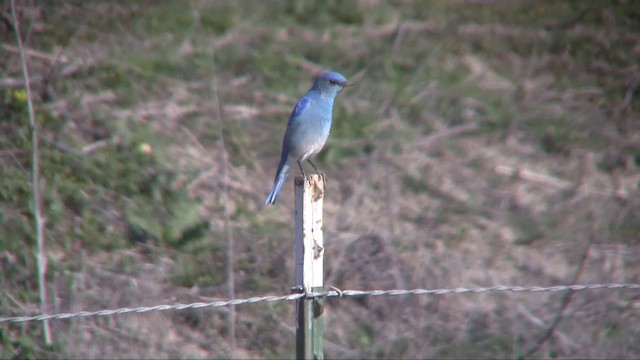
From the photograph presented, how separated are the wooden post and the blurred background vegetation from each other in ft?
8.60

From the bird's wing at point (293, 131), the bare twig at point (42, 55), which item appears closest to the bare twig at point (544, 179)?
the bird's wing at point (293, 131)

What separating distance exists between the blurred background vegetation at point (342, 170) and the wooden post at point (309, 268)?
2.62m

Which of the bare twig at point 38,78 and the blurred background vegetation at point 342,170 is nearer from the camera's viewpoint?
the blurred background vegetation at point 342,170

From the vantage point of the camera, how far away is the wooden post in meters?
3.10

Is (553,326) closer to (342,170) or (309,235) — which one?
(342,170)

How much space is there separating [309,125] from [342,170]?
2318 millimetres

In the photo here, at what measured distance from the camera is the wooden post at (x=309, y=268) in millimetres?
3096

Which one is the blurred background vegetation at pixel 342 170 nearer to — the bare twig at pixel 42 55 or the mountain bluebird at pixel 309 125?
the bare twig at pixel 42 55

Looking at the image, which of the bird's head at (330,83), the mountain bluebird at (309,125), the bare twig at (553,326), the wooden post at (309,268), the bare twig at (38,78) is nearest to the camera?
the wooden post at (309,268)

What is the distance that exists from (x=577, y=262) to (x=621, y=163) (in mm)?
1756

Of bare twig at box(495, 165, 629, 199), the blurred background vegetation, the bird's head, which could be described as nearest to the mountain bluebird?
the bird's head

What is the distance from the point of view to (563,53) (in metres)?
8.95

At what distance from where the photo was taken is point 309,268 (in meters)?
3.11

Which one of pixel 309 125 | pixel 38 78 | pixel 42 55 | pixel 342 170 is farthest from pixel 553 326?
pixel 42 55
